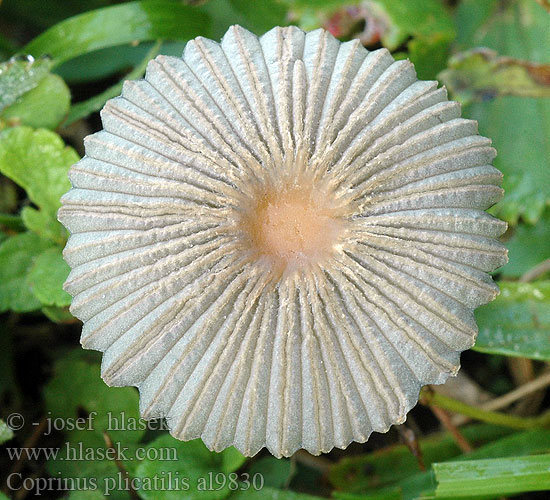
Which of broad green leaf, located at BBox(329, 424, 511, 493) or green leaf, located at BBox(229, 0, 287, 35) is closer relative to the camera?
broad green leaf, located at BBox(329, 424, 511, 493)

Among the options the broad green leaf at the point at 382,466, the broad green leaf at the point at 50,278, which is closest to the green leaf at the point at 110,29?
the broad green leaf at the point at 50,278

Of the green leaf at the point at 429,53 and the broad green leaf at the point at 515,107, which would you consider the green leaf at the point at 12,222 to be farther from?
the broad green leaf at the point at 515,107

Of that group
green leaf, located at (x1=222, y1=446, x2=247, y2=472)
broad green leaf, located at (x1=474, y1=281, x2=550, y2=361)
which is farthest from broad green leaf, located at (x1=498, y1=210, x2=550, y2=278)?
green leaf, located at (x1=222, y1=446, x2=247, y2=472)

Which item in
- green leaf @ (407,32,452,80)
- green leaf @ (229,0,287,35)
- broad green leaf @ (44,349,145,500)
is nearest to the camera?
broad green leaf @ (44,349,145,500)

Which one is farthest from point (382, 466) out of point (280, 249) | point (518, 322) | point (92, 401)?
point (280, 249)

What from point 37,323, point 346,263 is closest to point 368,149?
point 346,263

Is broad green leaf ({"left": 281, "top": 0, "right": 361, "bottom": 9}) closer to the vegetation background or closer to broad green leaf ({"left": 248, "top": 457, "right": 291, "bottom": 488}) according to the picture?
the vegetation background
